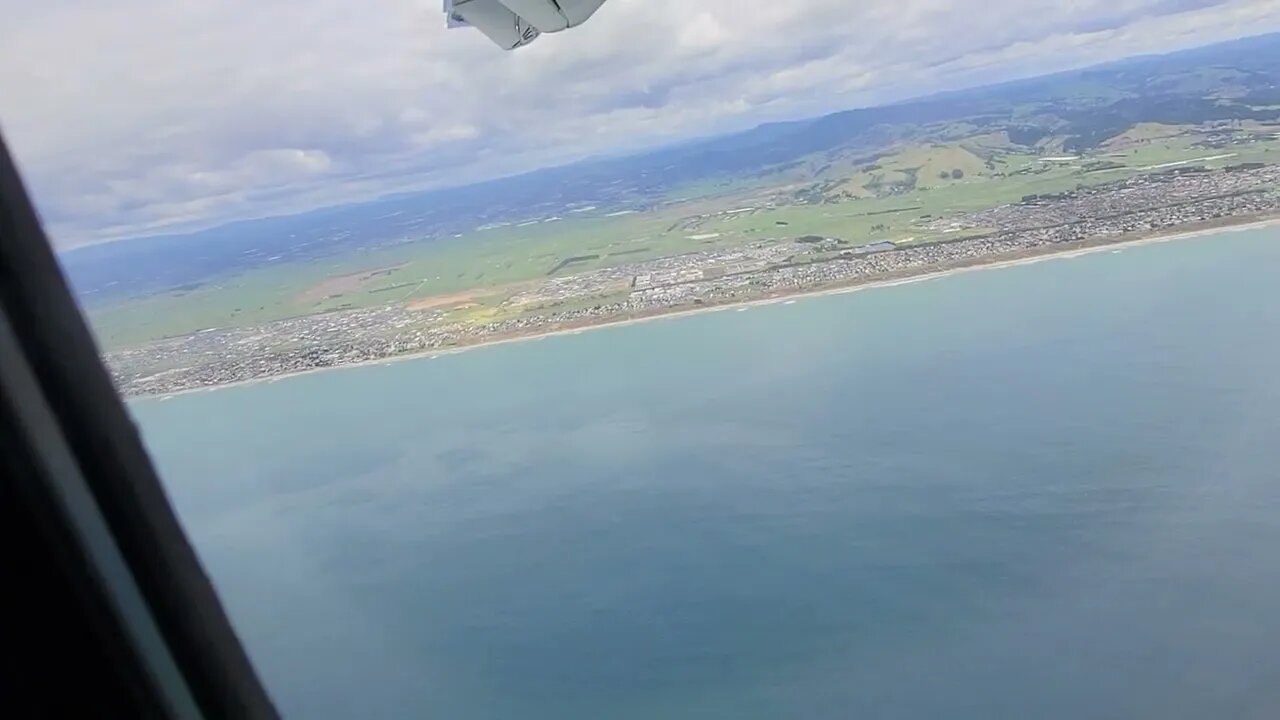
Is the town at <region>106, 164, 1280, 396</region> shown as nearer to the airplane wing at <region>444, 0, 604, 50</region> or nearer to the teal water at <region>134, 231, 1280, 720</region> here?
the teal water at <region>134, 231, 1280, 720</region>

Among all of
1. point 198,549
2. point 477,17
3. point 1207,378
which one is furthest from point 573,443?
point 198,549

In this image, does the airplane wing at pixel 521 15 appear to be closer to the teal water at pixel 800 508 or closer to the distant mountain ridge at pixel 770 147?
the teal water at pixel 800 508

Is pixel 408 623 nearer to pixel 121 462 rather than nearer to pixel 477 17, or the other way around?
pixel 477 17

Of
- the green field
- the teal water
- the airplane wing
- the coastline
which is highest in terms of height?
the airplane wing

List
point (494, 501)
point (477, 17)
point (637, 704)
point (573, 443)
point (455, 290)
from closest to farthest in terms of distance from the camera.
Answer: point (477, 17) → point (637, 704) → point (494, 501) → point (573, 443) → point (455, 290)

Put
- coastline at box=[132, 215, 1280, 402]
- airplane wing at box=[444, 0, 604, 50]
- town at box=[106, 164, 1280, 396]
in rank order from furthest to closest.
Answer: town at box=[106, 164, 1280, 396] → coastline at box=[132, 215, 1280, 402] → airplane wing at box=[444, 0, 604, 50]

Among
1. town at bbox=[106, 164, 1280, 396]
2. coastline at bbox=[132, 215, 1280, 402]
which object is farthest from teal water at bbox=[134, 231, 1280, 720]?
town at bbox=[106, 164, 1280, 396]
